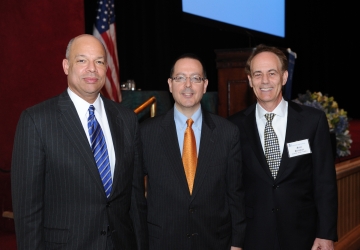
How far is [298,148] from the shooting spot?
90.9 inches

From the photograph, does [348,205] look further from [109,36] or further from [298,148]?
[109,36]

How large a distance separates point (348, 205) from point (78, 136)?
313 cm

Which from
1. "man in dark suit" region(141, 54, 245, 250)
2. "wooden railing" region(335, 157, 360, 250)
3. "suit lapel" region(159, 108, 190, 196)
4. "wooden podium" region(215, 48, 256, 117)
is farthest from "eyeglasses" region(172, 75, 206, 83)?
"wooden podium" region(215, 48, 256, 117)

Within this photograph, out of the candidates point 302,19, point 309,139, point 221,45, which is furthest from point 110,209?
point 302,19

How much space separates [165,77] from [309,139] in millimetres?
4873

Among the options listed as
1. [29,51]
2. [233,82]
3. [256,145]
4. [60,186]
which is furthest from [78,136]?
[233,82]

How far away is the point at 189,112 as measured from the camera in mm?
2268

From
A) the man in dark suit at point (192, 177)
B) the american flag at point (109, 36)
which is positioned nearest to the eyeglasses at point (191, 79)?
the man in dark suit at point (192, 177)

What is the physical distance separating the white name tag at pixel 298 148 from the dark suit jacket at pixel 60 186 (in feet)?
3.03

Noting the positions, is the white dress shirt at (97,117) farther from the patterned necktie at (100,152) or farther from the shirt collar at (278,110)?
the shirt collar at (278,110)

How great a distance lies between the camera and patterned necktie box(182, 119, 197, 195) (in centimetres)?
217

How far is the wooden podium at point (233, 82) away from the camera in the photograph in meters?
4.55

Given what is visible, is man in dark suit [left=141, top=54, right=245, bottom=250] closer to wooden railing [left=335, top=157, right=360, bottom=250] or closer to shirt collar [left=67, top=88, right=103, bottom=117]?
shirt collar [left=67, top=88, right=103, bottom=117]

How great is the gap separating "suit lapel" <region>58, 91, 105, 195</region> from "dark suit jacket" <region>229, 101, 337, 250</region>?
0.93 m
